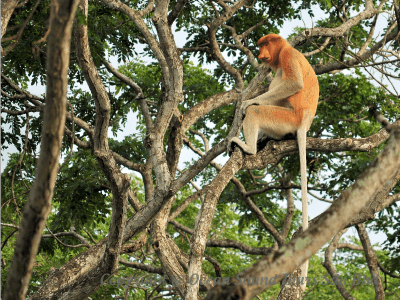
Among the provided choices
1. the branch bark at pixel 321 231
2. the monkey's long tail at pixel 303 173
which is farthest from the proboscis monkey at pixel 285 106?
the branch bark at pixel 321 231

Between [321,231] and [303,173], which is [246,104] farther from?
[321,231]

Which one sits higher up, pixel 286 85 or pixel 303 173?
pixel 286 85

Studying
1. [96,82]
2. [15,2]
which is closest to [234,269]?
[96,82]

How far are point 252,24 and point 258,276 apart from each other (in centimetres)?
549

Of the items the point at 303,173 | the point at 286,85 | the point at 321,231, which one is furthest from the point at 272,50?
the point at 321,231

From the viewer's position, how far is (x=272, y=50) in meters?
4.01

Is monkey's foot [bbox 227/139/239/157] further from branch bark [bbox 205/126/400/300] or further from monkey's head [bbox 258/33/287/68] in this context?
branch bark [bbox 205/126/400/300]

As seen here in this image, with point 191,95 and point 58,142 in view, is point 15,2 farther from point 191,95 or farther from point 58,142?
point 191,95

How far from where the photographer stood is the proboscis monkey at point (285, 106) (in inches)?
139

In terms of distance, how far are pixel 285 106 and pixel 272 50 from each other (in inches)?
24.5

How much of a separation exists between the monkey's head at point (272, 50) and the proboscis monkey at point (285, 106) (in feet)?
0.21

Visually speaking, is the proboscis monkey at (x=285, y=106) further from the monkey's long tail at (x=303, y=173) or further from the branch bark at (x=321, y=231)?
the branch bark at (x=321, y=231)

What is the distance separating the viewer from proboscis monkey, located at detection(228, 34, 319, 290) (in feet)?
11.6

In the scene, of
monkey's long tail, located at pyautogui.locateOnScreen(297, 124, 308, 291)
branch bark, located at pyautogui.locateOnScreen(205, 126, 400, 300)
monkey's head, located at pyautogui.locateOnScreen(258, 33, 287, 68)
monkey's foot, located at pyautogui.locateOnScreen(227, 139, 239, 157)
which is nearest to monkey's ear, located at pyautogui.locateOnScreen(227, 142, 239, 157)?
monkey's foot, located at pyautogui.locateOnScreen(227, 139, 239, 157)
